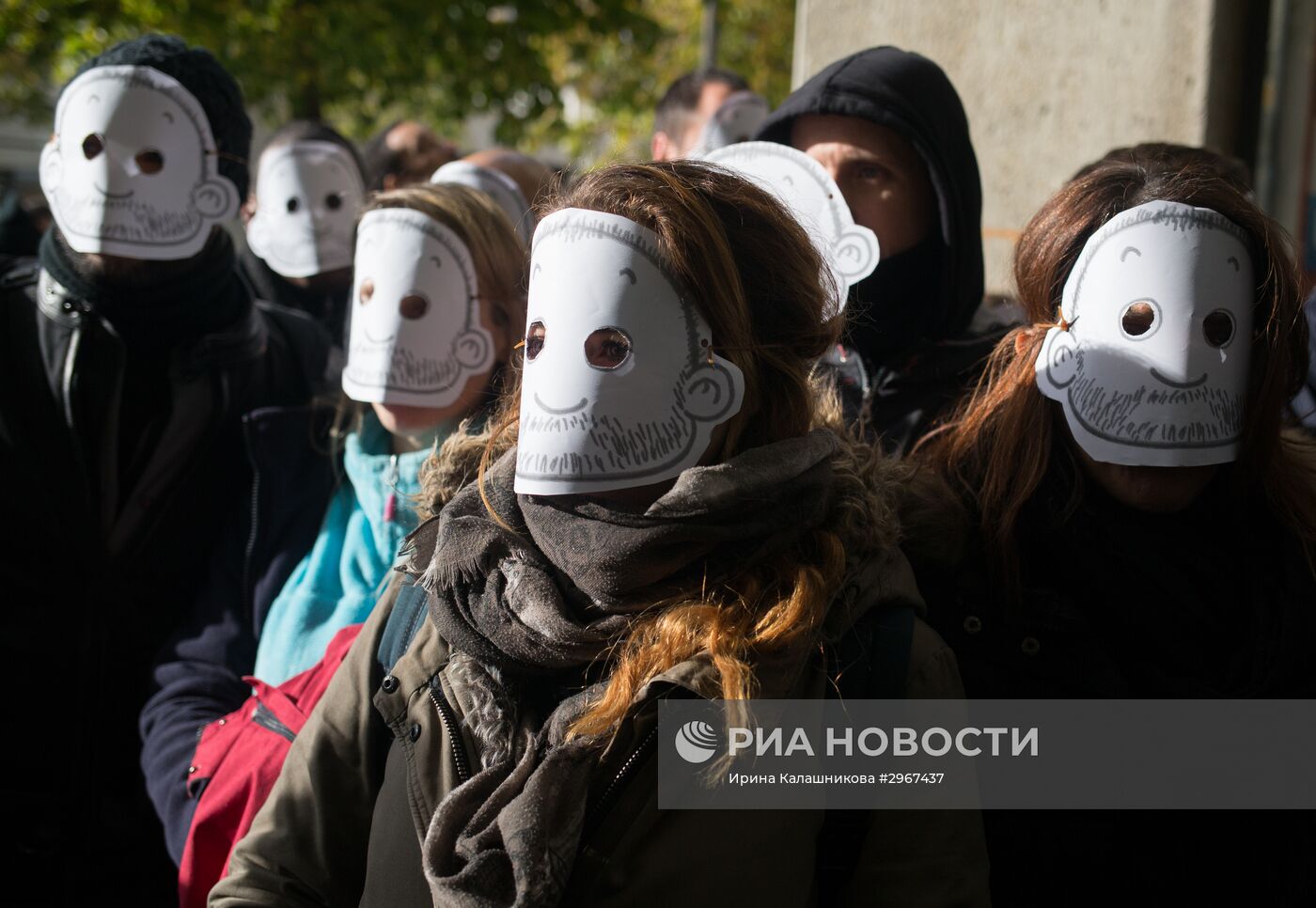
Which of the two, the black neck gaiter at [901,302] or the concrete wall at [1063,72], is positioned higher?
the concrete wall at [1063,72]

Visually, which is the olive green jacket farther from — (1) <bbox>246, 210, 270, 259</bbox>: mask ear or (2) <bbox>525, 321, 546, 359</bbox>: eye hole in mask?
(1) <bbox>246, 210, 270, 259</bbox>: mask ear

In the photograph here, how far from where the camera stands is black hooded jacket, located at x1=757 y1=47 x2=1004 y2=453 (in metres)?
2.66

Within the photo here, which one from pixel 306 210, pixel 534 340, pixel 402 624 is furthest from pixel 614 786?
pixel 306 210

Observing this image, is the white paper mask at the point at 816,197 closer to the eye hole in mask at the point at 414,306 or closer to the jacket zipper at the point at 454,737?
the eye hole in mask at the point at 414,306

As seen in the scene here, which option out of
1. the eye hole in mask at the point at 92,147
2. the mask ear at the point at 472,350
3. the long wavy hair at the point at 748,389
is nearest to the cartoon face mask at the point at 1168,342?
the long wavy hair at the point at 748,389

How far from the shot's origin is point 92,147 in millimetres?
2863

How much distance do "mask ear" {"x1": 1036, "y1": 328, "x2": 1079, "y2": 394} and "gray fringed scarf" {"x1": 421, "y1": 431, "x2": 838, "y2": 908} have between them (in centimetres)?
45

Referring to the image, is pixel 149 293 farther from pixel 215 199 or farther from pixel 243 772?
pixel 243 772

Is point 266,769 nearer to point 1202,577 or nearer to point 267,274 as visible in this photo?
→ point 1202,577

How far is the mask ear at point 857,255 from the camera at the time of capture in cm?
242

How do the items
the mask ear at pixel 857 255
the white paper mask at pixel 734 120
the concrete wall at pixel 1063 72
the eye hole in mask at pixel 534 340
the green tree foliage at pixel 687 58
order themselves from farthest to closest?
1. the green tree foliage at pixel 687 58
2. the white paper mask at pixel 734 120
3. the concrete wall at pixel 1063 72
4. the mask ear at pixel 857 255
5. the eye hole in mask at pixel 534 340

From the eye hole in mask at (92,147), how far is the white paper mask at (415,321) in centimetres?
76

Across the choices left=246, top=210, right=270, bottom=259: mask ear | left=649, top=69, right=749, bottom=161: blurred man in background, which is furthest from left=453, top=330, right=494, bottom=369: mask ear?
left=649, top=69, right=749, bottom=161: blurred man in background

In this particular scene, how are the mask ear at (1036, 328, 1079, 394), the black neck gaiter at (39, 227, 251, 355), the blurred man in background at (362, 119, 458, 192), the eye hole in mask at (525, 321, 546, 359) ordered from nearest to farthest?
the eye hole in mask at (525, 321, 546, 359) < the mask ear at (1036, 328, 1079, 394) < the black neck gaiter at (39, 227, 251, 355) < the blurred man in background at (362, 119, 458, 192)
